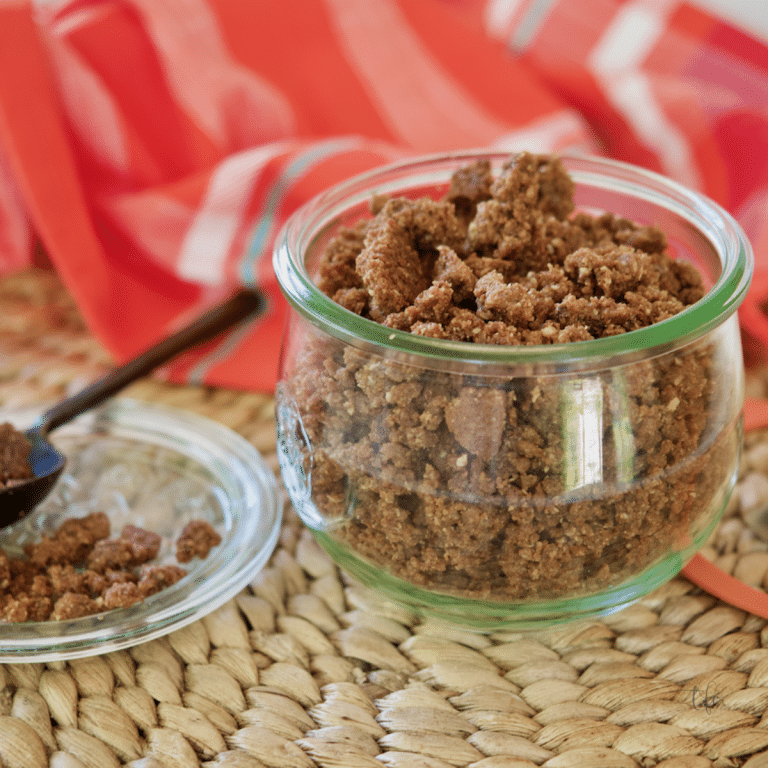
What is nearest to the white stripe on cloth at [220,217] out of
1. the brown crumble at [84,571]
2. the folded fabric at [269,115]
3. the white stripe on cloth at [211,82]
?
the folded fabric at [269,115]

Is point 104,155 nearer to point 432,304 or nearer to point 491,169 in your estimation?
point 491,169

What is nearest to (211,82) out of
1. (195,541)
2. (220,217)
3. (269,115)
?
(269,115)

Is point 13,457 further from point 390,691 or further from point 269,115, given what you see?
point 269,115

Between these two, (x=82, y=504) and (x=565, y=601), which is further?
(x=82, y=504)

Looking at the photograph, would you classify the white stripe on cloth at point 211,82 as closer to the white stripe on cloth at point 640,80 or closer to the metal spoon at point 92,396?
the metal spoon at point 92,396

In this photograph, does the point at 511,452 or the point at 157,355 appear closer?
the point at 511,452

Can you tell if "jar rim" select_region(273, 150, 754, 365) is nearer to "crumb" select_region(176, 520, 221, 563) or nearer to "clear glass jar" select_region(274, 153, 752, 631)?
"clear glass jar" select_region(274, 153, 752, 631)

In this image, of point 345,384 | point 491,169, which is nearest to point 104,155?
point 491,169
